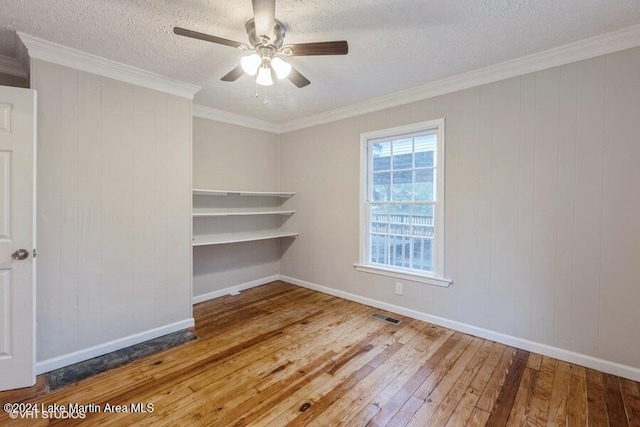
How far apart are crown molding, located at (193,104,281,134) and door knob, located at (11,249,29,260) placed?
2315mm

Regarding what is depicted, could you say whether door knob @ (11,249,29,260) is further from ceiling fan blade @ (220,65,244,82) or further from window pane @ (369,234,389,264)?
window pane @ (369,234,389,264)

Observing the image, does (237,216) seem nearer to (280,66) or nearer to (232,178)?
(232,178)

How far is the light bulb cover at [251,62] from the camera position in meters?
1.91

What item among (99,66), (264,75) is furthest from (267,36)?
(99,66)

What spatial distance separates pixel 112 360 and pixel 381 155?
11.1 ft

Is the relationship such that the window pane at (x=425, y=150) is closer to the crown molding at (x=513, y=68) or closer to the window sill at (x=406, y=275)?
the crown molding at (x=513, y=68)

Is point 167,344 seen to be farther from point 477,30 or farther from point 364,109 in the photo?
point 477,30

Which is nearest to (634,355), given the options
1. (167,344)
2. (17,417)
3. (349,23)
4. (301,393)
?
(301,393)

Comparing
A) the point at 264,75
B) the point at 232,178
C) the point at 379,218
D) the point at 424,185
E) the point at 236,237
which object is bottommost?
the point at 236,237

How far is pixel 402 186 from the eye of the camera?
3.48m

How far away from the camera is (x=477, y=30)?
2.14 m

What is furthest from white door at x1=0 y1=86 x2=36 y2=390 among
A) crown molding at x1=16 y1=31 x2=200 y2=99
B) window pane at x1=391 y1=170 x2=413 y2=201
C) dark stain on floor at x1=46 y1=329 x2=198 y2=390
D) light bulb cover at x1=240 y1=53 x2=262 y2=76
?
window pane at x1=391 y1=170 x2=413 y2=201

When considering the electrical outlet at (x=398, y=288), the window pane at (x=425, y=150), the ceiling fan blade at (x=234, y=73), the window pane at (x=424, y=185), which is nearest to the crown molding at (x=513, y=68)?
the window pane at (x=425, y=150)

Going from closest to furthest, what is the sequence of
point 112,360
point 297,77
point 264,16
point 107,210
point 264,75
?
point 264,16
point 264,75
point 297,77
point 112,360
point 107,210
